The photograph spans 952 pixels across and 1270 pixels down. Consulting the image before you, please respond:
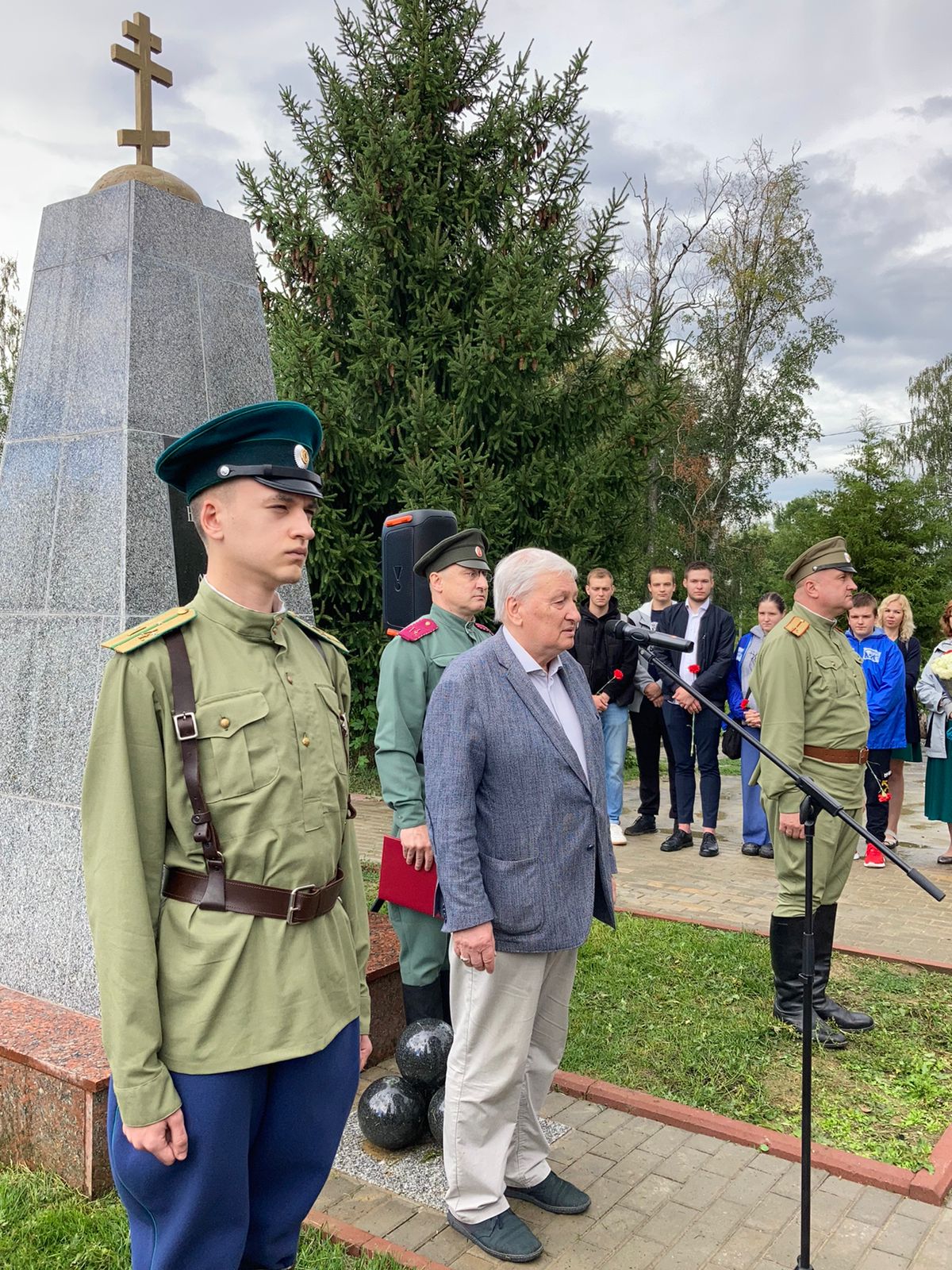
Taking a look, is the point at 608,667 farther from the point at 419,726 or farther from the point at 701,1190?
the point at 701,1190

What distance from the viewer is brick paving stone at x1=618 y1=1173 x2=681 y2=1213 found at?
3.43 metres

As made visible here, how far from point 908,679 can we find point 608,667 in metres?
2.47

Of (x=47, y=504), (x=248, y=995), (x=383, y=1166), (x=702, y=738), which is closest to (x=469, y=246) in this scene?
(x=702, y=738)

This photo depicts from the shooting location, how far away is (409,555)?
535 cm

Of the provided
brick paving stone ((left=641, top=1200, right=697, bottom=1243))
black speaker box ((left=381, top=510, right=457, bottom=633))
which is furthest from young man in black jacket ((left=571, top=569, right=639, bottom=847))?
brick paving stone ((left=641, top=1200, right=697, bottom=1243))

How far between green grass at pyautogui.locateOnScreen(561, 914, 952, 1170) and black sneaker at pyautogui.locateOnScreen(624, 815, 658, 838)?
349 centimetres

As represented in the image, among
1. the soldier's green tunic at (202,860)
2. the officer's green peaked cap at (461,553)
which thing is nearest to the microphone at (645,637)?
the officer's green peaked cap at (461,553)

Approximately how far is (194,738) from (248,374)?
299cm

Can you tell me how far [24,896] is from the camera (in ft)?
13.2

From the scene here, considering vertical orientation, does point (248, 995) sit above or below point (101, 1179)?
above

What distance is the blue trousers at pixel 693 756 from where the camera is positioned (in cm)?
875

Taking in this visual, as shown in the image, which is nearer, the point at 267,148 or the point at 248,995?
the point at 248,995

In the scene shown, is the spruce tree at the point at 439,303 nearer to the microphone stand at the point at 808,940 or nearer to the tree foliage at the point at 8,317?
the microphone stand at the point at 808,940

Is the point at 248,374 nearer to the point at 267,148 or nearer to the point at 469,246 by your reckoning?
the point at 469,246
